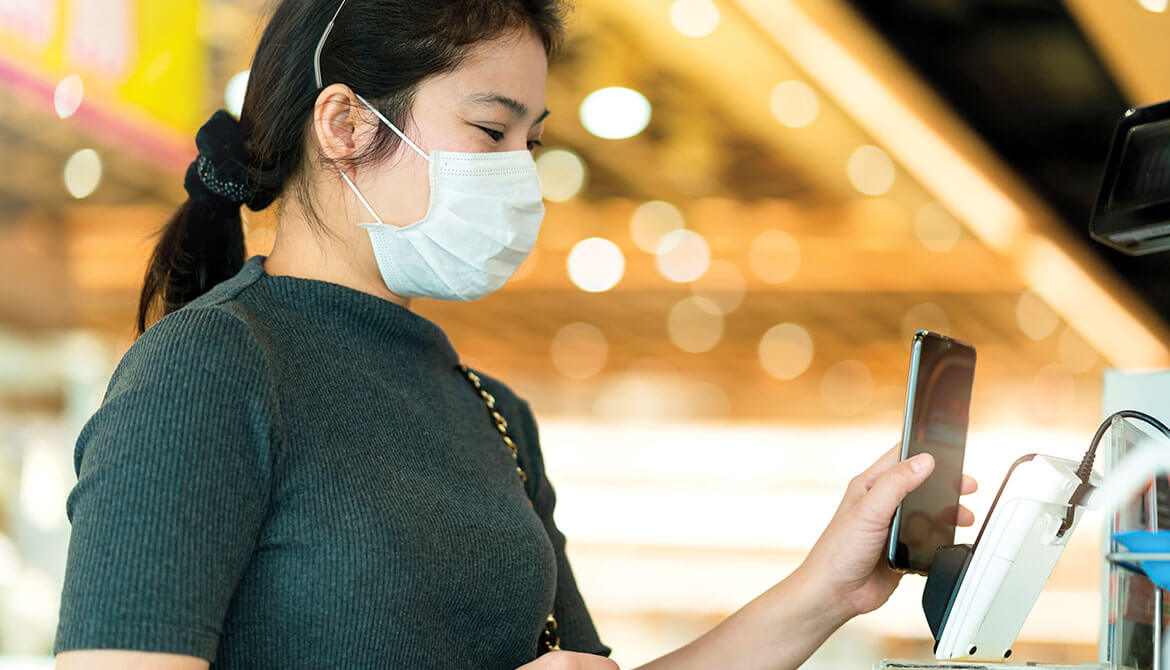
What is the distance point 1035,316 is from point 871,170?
1.94 metres

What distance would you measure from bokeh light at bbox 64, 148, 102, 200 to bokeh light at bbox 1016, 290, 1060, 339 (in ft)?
13.9

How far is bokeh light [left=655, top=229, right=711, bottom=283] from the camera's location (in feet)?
17.5

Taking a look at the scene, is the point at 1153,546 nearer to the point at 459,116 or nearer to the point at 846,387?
the point at 459,116

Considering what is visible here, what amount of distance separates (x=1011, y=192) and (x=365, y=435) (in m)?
3.43

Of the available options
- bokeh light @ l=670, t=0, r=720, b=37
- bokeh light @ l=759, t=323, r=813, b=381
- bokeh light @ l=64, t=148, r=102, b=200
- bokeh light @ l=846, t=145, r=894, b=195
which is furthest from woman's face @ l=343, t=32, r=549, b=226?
bokeh light @ l=759, t=323, r=813, b=381

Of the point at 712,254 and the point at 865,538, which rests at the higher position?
the point at 712,254

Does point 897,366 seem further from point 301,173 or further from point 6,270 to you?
point 301,173

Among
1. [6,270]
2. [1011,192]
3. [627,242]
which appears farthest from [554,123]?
[6,270]

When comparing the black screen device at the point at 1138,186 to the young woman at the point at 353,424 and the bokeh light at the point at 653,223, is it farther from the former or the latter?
the bokeh light at the point at 653,223

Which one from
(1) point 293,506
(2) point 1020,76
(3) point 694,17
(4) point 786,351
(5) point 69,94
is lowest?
(1) point 293,506

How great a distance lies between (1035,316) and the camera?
5.72m

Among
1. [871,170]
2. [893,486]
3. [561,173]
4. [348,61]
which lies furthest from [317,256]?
[561,173]

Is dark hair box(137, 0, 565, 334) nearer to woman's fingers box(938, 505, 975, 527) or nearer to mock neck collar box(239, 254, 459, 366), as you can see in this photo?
mock neck collar box(239, 254, 459, 366)

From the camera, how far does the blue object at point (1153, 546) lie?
0.70 metres
